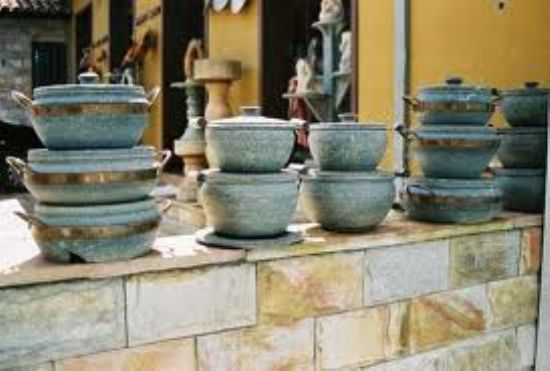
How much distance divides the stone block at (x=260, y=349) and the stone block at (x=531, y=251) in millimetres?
764

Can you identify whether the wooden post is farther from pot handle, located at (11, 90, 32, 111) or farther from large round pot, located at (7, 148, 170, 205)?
pot handle, located at (11, 90, 32, 111)

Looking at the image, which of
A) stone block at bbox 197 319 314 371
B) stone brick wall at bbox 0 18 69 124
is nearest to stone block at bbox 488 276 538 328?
stone block at bbox 197 319 314 371

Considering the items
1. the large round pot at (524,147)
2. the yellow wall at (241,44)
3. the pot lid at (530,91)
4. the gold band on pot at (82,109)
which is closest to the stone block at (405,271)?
the large round pot at (524,147)

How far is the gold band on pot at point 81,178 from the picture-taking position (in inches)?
53.9

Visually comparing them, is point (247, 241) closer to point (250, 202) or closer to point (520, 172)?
point (250, 202)

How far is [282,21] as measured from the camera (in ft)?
15.6

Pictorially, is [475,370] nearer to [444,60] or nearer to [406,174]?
[406,174]

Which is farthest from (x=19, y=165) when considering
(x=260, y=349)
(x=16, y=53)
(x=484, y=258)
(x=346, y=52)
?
(x=16, y=53)

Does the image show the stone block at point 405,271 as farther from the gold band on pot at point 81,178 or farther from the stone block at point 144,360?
the gold band on pot at point 81,178

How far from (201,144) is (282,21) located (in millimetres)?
1140

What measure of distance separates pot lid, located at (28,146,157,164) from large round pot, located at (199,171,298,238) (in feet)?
0.72

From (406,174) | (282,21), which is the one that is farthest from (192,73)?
(406,174)

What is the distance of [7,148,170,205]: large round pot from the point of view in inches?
54.0

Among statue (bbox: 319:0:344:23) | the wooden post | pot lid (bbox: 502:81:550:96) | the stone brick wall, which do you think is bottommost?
the wooden post
